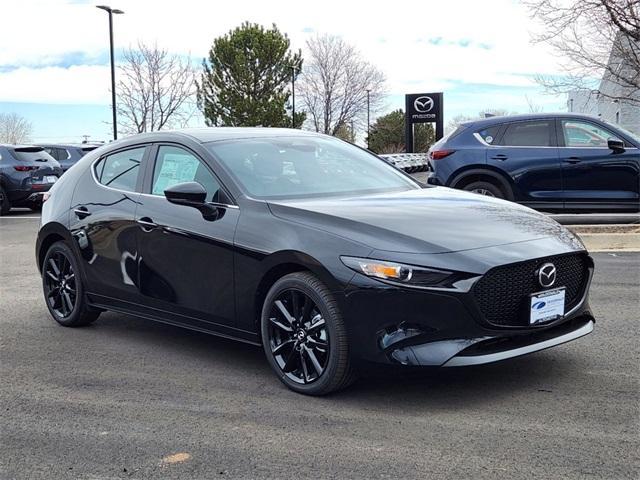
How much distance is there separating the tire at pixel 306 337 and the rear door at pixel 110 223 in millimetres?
1457

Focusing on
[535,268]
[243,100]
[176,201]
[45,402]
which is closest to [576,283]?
[535,268]

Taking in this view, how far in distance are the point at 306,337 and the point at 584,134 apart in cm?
834

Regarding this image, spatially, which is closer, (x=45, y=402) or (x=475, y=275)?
(x=475, y=275)

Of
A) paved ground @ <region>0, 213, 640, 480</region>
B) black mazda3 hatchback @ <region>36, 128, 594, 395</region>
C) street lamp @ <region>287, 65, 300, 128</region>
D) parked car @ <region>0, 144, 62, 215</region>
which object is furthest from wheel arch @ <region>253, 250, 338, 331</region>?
street lamp @ <region>287, 65, 300, 128</region>

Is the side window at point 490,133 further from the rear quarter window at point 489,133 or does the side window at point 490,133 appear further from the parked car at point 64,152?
the parked car at point 64,152

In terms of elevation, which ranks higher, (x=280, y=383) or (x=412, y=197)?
(x=412, y=197)

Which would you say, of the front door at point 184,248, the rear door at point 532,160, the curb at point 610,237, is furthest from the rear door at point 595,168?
the front door at point 184,248

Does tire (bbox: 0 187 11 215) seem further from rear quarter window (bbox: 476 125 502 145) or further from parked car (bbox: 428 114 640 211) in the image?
rear quarter window (bbox: 476 125 502 145)

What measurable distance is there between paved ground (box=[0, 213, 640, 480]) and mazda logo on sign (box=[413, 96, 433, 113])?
30743 mm

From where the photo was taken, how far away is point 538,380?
14.9 feet

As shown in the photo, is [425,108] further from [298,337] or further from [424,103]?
[298,337]

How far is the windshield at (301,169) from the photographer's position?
16.5 feet

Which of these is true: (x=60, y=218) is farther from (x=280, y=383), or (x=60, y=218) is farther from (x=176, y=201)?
(x=280, y=383)

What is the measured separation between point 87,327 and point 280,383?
2416 millimetres
